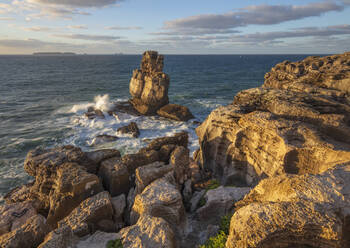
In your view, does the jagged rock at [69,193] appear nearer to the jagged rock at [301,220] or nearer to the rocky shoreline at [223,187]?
the rocky shoreline at [223,187]

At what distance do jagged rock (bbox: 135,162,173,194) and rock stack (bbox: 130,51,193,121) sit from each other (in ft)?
97.0

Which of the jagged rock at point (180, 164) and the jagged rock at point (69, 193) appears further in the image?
the jagged rock at point (180, 164)

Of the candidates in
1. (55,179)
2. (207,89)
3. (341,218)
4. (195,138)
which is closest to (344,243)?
(341,218)

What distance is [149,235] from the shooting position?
29.1ft

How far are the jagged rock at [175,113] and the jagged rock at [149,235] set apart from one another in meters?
34.8

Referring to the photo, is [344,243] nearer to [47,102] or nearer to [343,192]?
[343,192]

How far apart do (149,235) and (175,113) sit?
3653cm

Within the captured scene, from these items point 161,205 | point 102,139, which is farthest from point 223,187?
point 102,139

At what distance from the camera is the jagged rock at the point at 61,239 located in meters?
8.63

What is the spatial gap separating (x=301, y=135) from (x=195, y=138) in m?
22.6

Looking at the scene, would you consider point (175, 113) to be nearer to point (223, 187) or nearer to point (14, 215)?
point (223, 187)

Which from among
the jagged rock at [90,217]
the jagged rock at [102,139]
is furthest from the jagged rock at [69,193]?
the jagged rock at [102,139]

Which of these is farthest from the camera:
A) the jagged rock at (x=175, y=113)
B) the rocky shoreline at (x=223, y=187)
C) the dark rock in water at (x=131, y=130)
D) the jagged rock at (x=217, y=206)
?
the jagged rock at (x=175, y=113)

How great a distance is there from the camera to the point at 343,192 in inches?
275
